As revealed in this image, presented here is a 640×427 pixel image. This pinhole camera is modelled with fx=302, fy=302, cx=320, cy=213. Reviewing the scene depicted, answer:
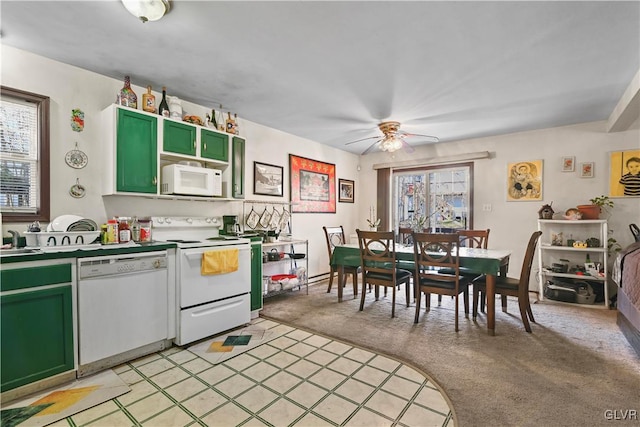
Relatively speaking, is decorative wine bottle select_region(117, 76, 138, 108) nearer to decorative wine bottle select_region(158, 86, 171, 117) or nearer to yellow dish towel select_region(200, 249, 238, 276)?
Answer: decorative wine bottle select_region(158, 86, 171, 117)

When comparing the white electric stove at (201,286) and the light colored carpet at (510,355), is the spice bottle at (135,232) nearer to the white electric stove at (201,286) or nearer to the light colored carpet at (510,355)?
the white electric stove at (201,286)

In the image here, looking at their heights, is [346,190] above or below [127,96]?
below

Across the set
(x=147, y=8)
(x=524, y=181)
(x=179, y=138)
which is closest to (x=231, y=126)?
(x=179, y=138)

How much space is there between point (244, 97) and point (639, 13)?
317 cm

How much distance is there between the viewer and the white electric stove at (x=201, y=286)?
260 centimetres

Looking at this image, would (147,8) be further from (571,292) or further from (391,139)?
(571,292)

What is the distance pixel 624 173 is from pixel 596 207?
57 cm

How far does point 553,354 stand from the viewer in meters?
2.44

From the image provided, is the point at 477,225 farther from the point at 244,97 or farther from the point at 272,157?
the point at 244,97

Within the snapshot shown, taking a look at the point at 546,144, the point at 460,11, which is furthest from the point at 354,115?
the point at 546,144

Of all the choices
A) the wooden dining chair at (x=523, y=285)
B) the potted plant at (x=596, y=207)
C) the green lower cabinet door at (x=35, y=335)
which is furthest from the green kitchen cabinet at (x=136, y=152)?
the potted plant at (x=596, y=207)

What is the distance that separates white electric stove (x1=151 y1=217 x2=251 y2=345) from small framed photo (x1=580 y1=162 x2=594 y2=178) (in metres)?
4.52

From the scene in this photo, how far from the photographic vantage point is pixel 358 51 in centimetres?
237

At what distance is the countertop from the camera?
72.0 inches
